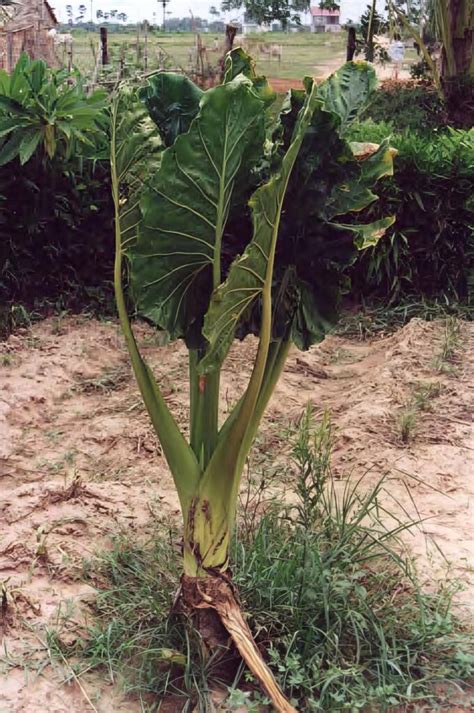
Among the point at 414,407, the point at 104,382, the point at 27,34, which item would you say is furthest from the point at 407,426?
the point at 27,34

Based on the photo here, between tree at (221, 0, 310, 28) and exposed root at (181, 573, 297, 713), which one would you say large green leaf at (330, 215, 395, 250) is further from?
tree at (221, 0, 310, 28)

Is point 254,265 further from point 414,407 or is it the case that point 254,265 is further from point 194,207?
point 414,407

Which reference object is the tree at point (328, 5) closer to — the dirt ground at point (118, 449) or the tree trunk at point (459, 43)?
the tree trunk at point (459, 43)

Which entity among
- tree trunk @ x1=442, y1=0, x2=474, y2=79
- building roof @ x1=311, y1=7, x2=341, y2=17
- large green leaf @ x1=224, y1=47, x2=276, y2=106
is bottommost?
large green leaf @ x1=224, y1=47, x2=276, y2=106

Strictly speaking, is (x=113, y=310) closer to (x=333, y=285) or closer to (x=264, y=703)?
(x=333, y=285)

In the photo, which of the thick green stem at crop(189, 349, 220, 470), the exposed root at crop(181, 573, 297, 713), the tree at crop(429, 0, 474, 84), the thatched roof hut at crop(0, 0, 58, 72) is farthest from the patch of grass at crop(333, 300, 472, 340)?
the thatched roof hut at crop(0, 0, 58, 72)

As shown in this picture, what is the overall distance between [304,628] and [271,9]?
13067mm

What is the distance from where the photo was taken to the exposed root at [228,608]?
1.86m

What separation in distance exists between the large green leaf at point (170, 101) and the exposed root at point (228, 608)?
3.57ft

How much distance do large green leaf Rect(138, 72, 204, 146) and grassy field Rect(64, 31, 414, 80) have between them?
311 inches

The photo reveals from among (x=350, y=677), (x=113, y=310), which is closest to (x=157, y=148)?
(x=350, y=677)

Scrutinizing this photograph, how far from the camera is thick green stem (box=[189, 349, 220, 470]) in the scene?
204 centimetres

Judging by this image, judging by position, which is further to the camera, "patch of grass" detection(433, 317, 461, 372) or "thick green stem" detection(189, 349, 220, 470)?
"patch of grass" detection(433, 317, 461, 372)

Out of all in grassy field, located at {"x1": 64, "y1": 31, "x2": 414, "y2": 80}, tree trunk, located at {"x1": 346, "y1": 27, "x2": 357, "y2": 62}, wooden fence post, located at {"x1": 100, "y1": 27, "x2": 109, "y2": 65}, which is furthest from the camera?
tree trunk, located at {"x1": 346, "y1": 27, "x2": 357, "y2": 62}
